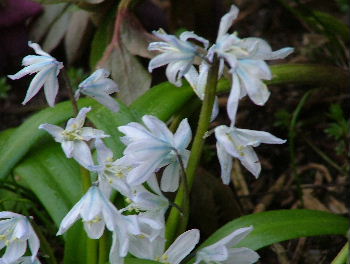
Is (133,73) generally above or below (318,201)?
above

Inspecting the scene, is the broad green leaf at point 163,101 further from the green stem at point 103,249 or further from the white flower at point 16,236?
the white flower at point 16,236

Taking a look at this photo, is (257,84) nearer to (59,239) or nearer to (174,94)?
(174,94)

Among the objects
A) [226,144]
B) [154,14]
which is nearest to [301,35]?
[154,14]

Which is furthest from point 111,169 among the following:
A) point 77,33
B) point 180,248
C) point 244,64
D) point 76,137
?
point 77,33

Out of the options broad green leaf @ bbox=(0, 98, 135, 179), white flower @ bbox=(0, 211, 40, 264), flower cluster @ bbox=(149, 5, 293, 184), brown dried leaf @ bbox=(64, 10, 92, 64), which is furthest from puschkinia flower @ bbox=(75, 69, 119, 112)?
brown dried leaf @ bbox=(64, 10, 92, 64)

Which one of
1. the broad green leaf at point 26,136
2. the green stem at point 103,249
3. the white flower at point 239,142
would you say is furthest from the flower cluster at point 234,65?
the broad green leaf at point 26,136

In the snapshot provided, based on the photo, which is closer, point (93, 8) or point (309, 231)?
point (309, 231)

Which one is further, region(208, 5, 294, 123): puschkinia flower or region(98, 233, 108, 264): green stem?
region(98, 233, 108, 264): green stem

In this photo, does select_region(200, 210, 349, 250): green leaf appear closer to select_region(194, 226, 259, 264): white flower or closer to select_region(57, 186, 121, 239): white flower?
select_region(194, 226, 259, 264): white flower
